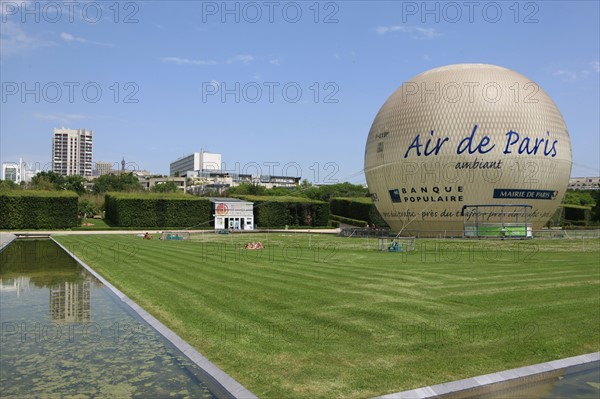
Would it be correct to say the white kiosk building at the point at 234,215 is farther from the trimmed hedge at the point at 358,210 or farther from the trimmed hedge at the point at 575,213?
the trimmed hedge at the point at 575,213

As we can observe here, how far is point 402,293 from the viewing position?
46.8 feet

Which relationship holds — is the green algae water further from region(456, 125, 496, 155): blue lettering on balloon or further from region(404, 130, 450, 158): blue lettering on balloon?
region(456, 125, 496, 155): blue lettering on balloon

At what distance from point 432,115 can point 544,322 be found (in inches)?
1577

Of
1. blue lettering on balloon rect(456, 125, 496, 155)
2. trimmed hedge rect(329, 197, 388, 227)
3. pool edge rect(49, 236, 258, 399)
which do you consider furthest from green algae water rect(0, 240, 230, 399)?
trimmed hedge rect(329, 197, 388, 227)

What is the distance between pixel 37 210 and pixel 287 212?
3525 centimetres

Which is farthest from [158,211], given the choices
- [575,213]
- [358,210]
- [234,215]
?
[575,213]

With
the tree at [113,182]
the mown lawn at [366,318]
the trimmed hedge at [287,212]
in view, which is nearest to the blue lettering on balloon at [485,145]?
the mown lawn at [366,318]

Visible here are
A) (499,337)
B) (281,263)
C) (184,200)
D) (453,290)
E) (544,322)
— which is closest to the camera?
(499,337)

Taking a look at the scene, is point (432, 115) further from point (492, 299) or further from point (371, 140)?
point (492, 299)

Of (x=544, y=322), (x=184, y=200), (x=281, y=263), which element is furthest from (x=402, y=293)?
(x=184, y=200)

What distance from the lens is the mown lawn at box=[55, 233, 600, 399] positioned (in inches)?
307

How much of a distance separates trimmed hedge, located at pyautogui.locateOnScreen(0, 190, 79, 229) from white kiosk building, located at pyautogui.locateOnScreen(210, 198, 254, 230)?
1908 cm

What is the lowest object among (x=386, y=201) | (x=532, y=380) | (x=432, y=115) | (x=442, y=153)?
(x=532, y=380)

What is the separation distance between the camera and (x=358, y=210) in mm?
85312
